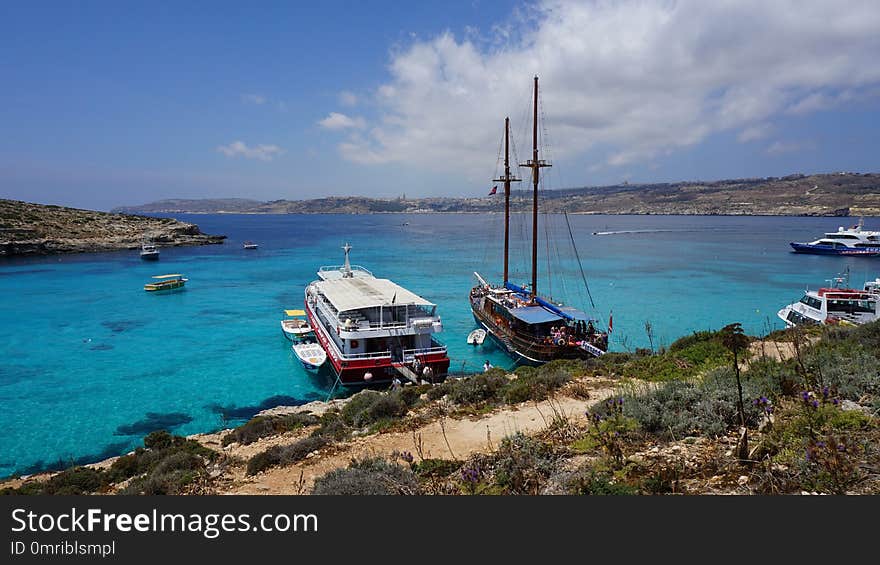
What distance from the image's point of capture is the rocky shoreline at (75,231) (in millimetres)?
76125

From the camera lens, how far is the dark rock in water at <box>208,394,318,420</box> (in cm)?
1858

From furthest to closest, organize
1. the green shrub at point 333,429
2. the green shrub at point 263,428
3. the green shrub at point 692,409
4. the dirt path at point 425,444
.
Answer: the green shrub at point 263,428 < the green shrub at point 333,429 < the dirt path at point 425,444 < the green shrub at point 692,409

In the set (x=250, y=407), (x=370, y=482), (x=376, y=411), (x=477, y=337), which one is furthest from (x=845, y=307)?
(x=250, y=407)

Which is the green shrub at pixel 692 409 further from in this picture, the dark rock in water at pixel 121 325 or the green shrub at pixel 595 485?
the dark rock in water at pixel 121 325

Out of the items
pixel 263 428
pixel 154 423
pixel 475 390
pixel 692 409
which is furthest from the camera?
pixel 154 423

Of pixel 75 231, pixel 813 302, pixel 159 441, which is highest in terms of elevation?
pixel 75 231

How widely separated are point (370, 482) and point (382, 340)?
16.1m

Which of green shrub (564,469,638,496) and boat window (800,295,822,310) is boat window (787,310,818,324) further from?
green shrub (564,469,638,496)

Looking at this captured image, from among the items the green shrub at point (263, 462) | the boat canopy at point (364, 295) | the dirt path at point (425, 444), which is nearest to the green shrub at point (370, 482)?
the dirt path at point (425, 444)

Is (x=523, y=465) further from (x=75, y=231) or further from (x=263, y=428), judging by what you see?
(x=75, y=231)

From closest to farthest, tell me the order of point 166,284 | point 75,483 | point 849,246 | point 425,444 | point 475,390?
point 425,444 → point 75,483 → point 475,390 → point 166,284 → point 849,246

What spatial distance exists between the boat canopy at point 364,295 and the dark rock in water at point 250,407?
4.34 metres

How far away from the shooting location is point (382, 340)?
2208 cm

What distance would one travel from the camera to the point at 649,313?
35.5m
